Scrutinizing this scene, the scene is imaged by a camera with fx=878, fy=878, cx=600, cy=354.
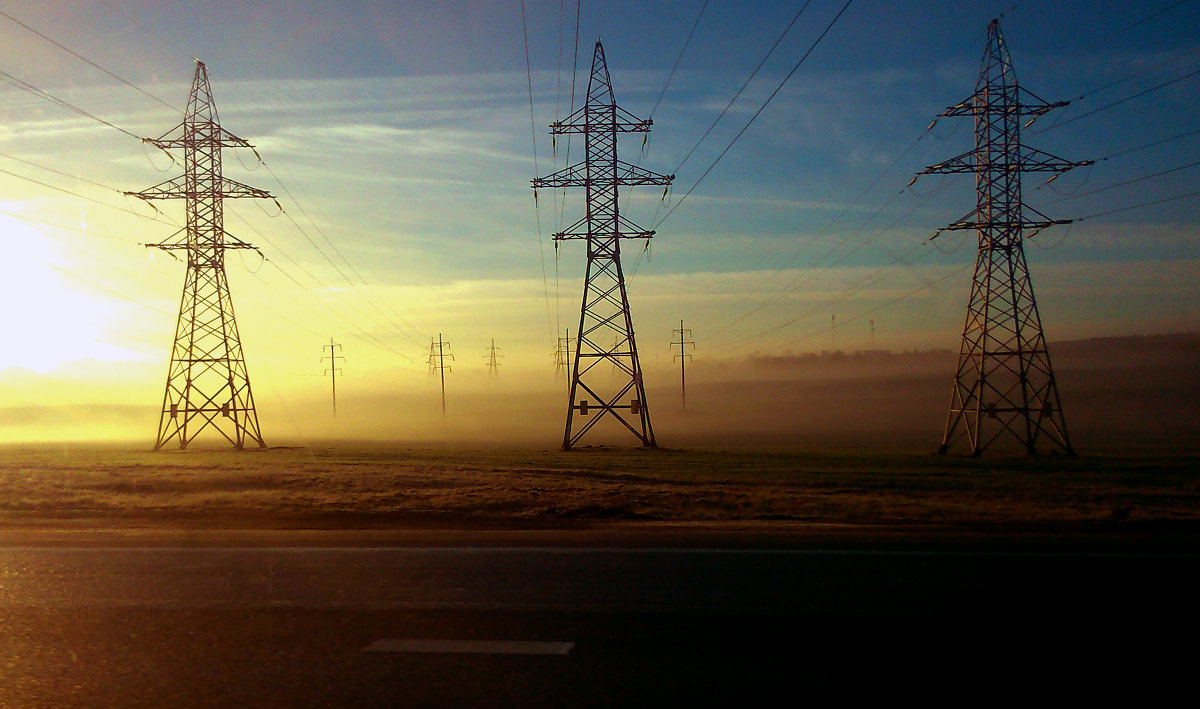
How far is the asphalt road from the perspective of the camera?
693cm

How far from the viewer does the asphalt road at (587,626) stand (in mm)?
6926

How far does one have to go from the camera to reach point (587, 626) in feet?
28.6

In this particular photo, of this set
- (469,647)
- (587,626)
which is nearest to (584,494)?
(587,626)

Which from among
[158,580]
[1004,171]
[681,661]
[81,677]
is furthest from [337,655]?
[1004,171]

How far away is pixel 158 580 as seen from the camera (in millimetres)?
11148

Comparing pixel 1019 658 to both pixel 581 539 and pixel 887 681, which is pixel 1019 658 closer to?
pixel 887 681

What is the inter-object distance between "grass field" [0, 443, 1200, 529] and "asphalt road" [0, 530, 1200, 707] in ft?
22.4

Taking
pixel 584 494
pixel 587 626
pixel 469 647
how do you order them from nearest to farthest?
1. pixel 469 647
2. pixel 587 626
3. pixel 584 494

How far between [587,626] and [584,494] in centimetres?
1813

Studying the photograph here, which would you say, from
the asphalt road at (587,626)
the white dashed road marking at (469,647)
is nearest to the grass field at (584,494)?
the asphalt road at (587,626)

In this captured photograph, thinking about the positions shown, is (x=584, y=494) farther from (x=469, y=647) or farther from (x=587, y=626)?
(x=469, y=647)

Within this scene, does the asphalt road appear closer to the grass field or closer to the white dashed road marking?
the white dashed road marking

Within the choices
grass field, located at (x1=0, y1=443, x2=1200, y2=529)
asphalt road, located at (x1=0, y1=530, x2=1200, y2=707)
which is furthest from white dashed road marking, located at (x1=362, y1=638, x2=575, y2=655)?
grass field, located at (x1=0, y1=443, x2=1200, y2=529)

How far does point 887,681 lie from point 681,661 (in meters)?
1.69
